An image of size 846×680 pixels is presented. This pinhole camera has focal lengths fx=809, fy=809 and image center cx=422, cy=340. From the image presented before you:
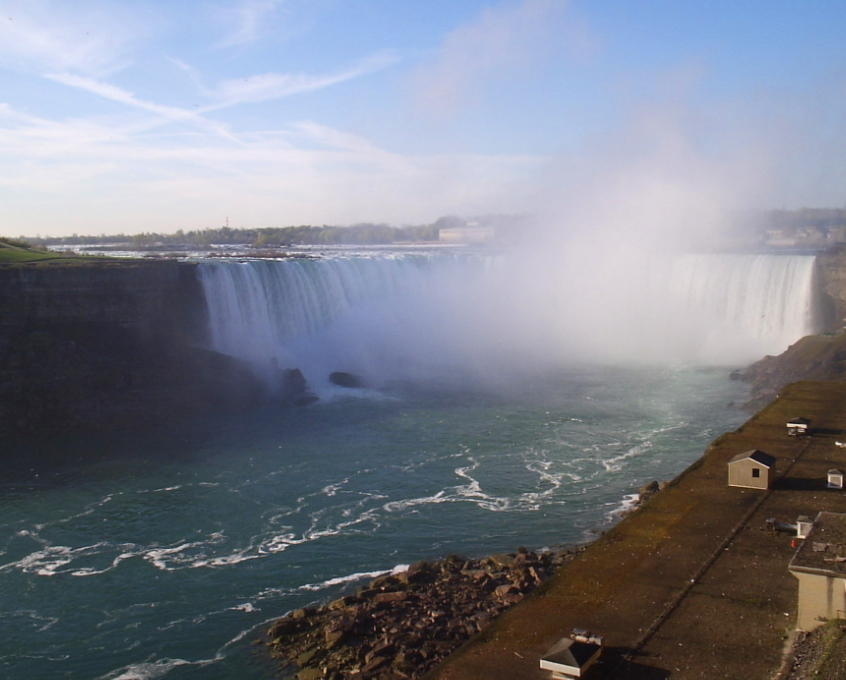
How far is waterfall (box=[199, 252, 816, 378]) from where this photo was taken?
120 feet

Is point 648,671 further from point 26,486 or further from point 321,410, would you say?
point 321,410

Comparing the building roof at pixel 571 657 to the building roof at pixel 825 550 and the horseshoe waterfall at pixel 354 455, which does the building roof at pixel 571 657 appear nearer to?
the building roof at pixel 825 550

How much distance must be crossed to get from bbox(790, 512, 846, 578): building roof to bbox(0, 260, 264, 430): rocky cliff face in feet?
73.7

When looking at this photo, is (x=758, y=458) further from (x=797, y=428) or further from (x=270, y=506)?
(x=270, y=506)

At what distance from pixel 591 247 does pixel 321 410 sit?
3184 centimetres

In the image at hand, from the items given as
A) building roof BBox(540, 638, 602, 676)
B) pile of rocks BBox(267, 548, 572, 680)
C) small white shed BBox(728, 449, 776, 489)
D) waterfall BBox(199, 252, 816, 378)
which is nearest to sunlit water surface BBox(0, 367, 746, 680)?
pile of rocks BBox(267, 548, 572, 680)

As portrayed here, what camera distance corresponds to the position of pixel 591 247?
55906 mm

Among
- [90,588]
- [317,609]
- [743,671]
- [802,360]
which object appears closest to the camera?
[743,671]

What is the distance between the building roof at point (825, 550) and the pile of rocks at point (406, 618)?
4.71m

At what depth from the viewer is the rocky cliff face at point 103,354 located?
92.6 feet

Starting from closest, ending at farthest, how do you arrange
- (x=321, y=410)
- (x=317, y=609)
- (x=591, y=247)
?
(x=317, y=609) < (x=321, y=410) < (x=591, y=247)

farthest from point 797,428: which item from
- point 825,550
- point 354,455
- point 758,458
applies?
point 354,455

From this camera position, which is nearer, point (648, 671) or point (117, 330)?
point (648, 671)

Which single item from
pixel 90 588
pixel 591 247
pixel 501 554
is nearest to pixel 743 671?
pixel 501 554
